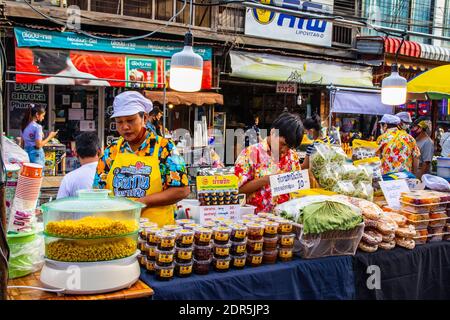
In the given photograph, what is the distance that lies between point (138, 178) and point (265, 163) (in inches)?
48.9

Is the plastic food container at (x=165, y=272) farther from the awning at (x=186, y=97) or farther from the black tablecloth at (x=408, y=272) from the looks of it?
the awning at (x=186, y=97)

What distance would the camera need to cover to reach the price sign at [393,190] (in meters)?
3.98

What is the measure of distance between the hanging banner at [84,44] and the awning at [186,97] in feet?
3.15

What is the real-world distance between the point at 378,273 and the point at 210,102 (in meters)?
8.32

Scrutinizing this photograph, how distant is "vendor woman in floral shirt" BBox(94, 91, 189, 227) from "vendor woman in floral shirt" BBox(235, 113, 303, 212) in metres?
0.85

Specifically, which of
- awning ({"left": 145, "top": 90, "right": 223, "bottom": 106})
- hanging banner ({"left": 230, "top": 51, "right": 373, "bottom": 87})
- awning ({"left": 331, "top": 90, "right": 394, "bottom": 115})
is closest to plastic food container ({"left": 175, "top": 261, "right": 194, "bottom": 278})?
awning ({"left": 145, "top": 90, "right": 223, "bottom": 106})

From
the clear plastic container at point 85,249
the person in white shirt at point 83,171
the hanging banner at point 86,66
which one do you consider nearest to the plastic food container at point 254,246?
the clear plastic container at point 85,249

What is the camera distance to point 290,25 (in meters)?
12.8

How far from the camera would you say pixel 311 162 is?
4.13m

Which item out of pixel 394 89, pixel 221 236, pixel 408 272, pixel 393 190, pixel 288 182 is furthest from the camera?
pixel 394 89

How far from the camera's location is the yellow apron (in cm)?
319

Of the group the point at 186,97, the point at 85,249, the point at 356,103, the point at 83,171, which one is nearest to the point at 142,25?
the point at 186,97

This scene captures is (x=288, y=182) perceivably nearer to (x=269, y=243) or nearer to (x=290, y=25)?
(x=269, y=243)

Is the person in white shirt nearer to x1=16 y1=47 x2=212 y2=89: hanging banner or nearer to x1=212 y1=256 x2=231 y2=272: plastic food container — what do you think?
x1=212 y1=256 x2=231 y2=272: plastic food container
